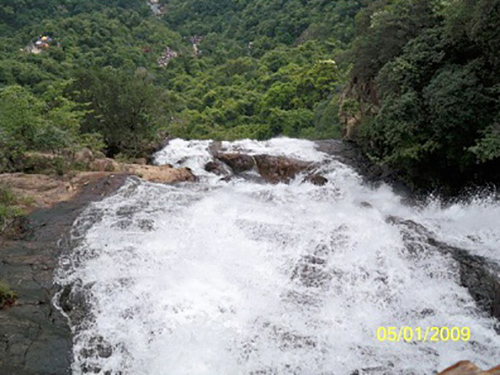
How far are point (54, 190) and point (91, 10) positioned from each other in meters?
49.6

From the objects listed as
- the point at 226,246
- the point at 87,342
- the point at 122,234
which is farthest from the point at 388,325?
the point at 122,234

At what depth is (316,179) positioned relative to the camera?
43.3ft

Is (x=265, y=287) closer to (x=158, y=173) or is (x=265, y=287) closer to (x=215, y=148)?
(x=158, y=173)

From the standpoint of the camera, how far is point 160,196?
10.1m

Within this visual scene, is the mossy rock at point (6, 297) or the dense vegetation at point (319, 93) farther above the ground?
the dense vegetation at point (319, 93)

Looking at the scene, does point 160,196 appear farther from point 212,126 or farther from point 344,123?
point 212,126

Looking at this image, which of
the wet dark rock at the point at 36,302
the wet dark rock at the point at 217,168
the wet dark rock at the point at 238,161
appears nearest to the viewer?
the wet dark rock at the point at 36,302

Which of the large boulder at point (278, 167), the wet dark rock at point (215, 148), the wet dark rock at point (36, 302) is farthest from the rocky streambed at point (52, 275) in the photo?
the wet dark rock at point (215, 148)

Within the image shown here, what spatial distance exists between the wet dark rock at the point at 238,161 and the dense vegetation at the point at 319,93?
10.7ft

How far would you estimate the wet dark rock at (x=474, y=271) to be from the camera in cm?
645
